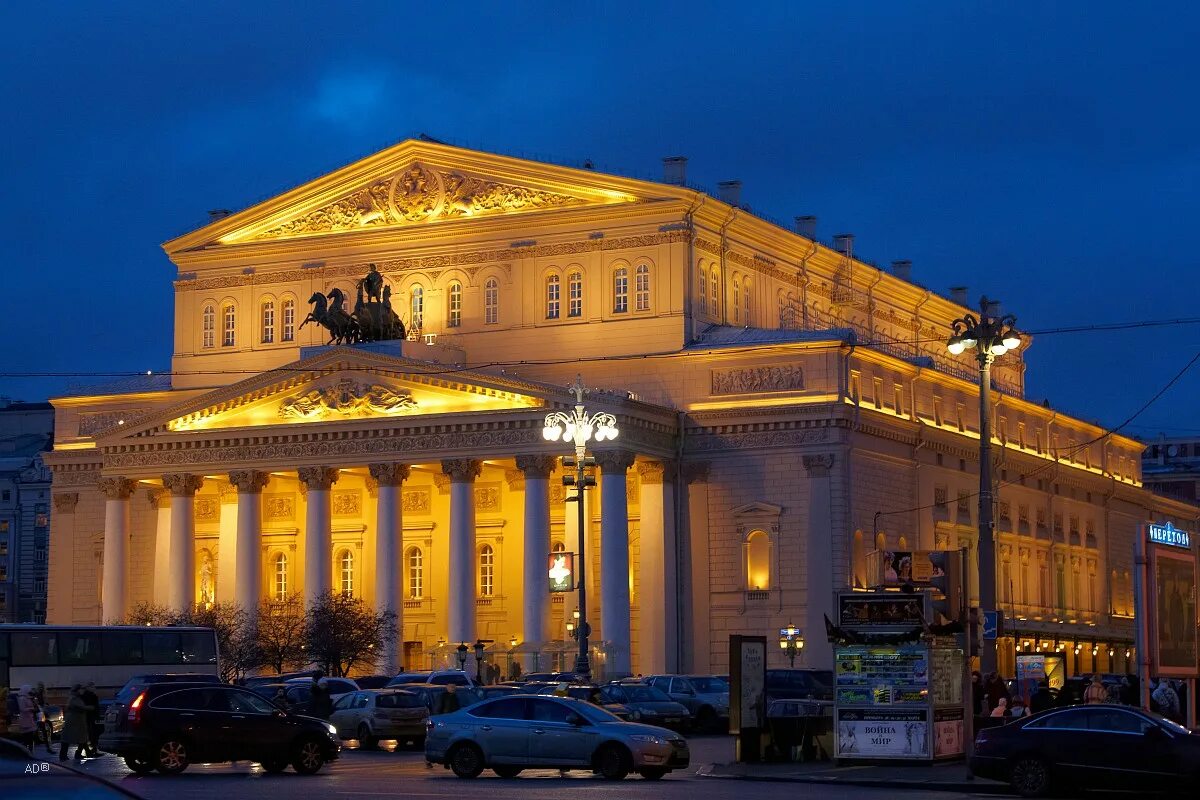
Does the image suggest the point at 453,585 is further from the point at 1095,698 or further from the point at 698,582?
the point at 1095,698

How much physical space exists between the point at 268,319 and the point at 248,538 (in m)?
11.3

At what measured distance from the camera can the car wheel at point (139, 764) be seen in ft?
116

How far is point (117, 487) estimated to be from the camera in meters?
77.3

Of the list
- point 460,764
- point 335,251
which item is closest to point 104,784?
point 460,764

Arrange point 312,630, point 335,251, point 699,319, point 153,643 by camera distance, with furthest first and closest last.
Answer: point 335,251 < point 699,319 < point 312,630 < point 153,643

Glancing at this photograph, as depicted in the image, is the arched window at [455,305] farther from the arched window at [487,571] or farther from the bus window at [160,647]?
the bus window at [160,647]

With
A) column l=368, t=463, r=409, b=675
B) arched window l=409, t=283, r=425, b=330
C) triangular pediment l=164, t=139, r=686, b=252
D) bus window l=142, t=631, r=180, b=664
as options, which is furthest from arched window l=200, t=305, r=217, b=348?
bus window l=142, t=631, r=180, b=664

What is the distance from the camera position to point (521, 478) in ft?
251

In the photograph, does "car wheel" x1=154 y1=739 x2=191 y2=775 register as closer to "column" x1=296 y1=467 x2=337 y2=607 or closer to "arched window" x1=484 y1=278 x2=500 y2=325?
"column" x1=296 y1=467 x2=337 y2=607

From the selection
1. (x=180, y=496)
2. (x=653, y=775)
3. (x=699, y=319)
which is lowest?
(x=653, y=775)

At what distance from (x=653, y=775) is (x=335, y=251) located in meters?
48.4

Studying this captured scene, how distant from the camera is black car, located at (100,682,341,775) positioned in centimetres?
3516

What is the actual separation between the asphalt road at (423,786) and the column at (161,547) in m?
38.4

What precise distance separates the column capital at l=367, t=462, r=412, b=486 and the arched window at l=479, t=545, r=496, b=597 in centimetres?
681
